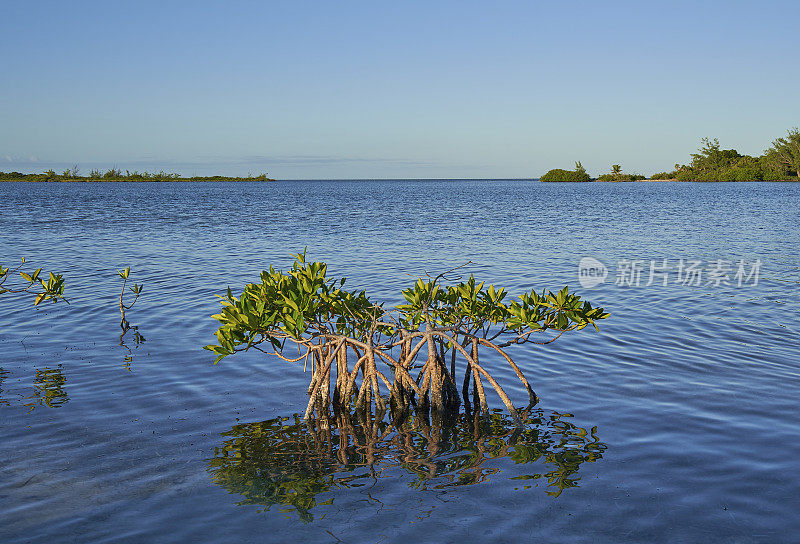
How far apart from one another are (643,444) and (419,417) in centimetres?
309

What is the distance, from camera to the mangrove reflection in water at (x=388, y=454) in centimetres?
747

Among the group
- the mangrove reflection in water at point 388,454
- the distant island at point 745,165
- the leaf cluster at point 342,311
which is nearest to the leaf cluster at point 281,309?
the leaf cluster at point 342,311

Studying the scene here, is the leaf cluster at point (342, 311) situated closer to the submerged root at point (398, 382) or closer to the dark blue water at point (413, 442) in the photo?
the submerged root at point (398, 382)

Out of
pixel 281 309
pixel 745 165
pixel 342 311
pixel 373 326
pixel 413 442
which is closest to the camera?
pixel 413 442

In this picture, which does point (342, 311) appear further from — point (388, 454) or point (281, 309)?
point (388, 454)

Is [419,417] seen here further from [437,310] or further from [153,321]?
[153,321]

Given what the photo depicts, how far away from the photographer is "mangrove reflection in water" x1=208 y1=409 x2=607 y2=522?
7.47 meters

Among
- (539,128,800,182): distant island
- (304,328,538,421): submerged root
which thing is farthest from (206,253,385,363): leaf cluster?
(539,128,800,182): distant island

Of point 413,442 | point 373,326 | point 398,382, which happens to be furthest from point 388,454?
point 373,326

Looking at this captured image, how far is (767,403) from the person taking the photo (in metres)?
9.80

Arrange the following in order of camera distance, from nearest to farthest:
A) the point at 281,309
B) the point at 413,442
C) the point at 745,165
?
the point at 413,442, the point at 281,309, the point at 745,165

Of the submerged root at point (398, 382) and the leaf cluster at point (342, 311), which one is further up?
the leaf cluster at point (342, 311)

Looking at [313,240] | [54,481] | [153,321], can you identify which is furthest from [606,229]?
[54,481]

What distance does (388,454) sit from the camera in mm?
8305
